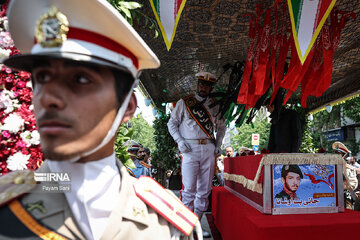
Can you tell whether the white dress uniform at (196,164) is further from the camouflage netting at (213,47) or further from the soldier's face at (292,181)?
the soldier's face at (292,181)

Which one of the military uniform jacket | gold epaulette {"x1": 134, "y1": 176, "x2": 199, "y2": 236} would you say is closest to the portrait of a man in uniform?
gold epaulette {"x1": 134, "y1": 176, "x2": 199, "y2": 236}

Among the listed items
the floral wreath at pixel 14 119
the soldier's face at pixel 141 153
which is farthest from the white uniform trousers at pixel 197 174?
the soldier's face at pixel 141 153

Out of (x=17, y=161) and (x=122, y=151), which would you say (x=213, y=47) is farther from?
(x=17, y=161)

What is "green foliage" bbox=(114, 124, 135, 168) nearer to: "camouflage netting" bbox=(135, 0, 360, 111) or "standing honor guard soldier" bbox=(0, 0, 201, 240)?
"camouflage netting" bbox=(135, 0, 360, 111)

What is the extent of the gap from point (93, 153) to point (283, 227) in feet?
6.68

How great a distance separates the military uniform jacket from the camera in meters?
0.82

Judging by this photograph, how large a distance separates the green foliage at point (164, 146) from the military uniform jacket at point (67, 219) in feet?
22.6

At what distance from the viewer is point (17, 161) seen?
167 cm

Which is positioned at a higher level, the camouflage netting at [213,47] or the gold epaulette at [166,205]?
the camouflage netting at [213,47]

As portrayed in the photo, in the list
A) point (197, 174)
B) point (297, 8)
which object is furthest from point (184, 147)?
point (297, 8)

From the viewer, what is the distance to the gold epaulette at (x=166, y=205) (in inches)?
40.3

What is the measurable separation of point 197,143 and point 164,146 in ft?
13.4

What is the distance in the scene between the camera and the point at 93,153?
2.90 feet

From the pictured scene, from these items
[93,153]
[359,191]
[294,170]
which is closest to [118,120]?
[93,153]
